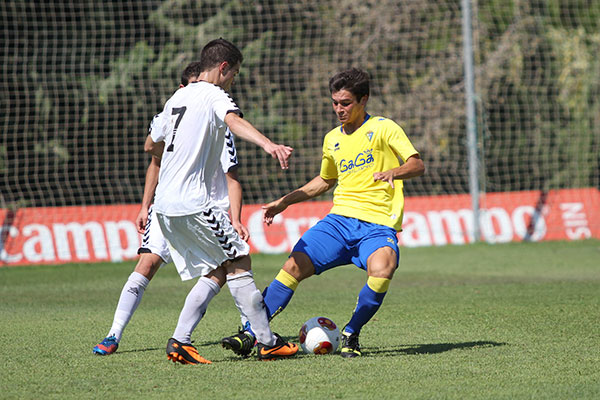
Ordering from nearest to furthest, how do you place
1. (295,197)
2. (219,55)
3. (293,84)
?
(219,55) → (295,197) → (293,84)

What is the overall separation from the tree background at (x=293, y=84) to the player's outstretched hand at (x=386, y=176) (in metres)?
11.4

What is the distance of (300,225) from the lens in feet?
51.2

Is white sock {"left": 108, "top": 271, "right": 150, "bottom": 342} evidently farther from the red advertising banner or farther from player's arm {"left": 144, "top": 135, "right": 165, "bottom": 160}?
the red advertising banner

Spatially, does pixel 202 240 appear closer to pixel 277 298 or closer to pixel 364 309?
pixel 277 298

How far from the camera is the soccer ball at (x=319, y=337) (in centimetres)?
609

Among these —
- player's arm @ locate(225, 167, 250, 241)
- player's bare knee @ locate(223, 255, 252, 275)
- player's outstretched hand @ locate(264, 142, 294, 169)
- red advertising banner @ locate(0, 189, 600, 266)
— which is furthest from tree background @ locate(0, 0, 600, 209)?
player's outstretched hand @ locate(264, 142, 294, 169)

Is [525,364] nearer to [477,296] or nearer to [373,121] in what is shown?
[373,121]

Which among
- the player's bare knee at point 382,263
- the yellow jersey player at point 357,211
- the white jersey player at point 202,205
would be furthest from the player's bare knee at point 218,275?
the player's bare knee at point 382,263

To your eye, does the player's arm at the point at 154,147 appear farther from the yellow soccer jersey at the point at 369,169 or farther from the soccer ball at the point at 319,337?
the soccer ball at the point at 319,337

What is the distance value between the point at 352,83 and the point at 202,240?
156 centimetres

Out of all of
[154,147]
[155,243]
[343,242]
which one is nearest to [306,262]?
[343,242]

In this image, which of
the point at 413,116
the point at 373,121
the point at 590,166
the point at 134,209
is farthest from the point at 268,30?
the point at 373,121

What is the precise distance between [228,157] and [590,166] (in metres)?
16.6

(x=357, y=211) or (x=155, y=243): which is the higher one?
(x=357, y=211)
